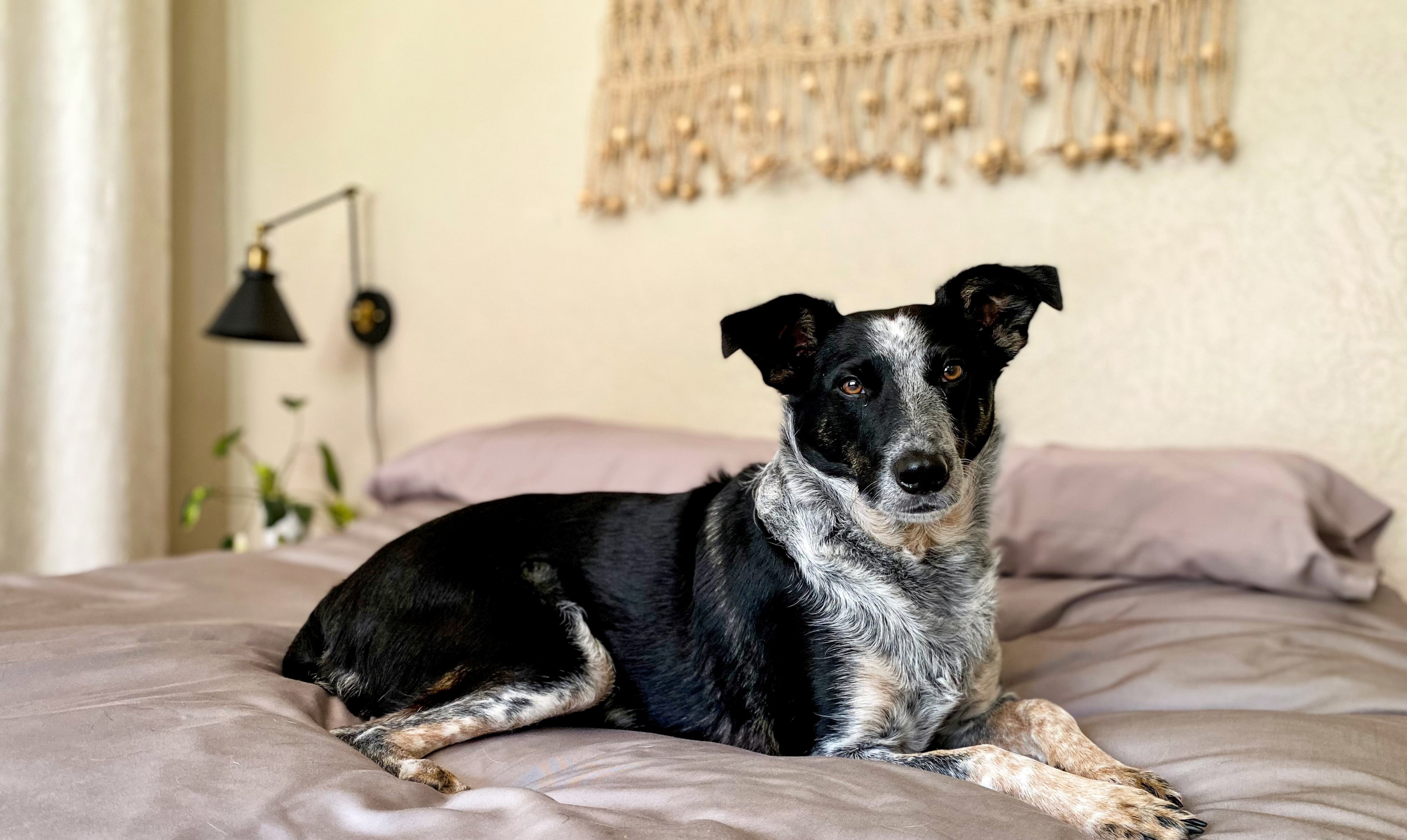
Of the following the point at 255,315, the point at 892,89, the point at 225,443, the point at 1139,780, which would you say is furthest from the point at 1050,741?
the point at 225,443

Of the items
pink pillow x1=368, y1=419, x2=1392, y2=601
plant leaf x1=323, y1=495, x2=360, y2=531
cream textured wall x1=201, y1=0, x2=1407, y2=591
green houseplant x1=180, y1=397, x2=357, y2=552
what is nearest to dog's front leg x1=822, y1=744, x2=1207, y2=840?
pink pillow x1=368, y1=419, x2=1392, y2=601

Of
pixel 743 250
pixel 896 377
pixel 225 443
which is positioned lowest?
pixel 225 443

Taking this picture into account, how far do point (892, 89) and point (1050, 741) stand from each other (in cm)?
203

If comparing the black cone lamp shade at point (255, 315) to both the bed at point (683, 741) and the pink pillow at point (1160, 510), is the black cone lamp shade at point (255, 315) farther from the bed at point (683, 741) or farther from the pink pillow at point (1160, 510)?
the pink pillow at point (1160, 510)

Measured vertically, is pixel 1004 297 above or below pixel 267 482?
above

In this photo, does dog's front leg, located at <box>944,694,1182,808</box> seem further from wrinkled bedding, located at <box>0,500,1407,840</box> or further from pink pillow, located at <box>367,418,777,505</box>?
pink pillow, located at <box>367,418,777,505</box>

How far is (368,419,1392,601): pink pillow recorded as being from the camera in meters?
2.02

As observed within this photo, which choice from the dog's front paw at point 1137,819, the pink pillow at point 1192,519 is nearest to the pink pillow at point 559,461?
the pink pillow at point 1192,519

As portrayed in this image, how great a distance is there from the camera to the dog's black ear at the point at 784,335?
1485 mm

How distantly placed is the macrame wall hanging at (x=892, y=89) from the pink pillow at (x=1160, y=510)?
0.85 meters

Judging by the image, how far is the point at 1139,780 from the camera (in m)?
1.31

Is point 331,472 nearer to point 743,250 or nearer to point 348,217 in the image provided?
point 348,217

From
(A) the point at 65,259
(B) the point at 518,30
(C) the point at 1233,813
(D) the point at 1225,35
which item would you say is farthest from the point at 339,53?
(C) the point at 1233,813

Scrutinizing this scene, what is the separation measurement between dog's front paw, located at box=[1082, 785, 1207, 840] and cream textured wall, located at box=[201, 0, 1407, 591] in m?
1.56
